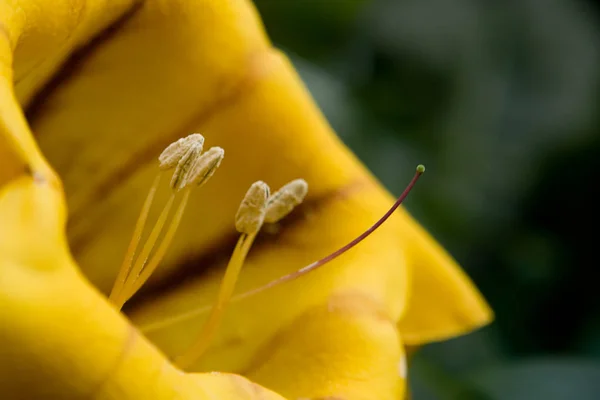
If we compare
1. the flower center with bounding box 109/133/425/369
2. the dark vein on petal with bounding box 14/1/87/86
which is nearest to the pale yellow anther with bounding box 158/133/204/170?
the flower center with bounding box 109/133/425/369

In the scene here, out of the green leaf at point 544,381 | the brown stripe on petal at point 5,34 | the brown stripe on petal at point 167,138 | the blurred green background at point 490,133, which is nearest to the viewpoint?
the brown stripe on petal at point 5,34

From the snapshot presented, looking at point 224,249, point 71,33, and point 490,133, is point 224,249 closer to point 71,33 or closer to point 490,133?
point 71,33

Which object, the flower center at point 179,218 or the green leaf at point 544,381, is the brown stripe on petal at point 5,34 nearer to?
the flower center at point 179,218

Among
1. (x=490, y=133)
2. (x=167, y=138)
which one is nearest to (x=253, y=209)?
(x=167, y=138)

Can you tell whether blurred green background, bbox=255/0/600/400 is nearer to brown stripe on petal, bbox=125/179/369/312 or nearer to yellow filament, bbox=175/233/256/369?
brown stripe on petal, bbox=125/179/369/312

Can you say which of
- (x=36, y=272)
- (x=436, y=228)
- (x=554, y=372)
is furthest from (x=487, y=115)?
(x=36, y=272)

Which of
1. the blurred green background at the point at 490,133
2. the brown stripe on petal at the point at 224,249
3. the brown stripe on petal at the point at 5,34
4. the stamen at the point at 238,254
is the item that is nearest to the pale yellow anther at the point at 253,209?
the stamen at the point at 238,254
